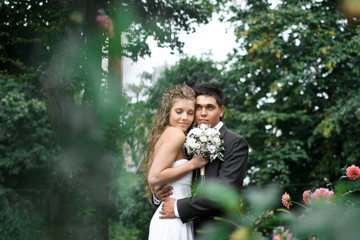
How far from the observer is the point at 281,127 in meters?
9.31

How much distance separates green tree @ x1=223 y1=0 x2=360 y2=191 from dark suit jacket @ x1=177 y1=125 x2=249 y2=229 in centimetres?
580

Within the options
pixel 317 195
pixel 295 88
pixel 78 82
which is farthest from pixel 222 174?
pixel 295 88

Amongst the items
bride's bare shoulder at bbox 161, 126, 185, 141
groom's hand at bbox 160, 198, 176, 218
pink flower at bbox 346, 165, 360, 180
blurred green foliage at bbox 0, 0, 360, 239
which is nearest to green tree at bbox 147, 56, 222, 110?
blurred green foliage at bbox 0, 0, 360, 239

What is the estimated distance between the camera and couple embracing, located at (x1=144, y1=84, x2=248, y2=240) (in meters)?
2.38

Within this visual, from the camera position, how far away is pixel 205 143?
2.27m

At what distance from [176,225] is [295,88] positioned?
22.0ft

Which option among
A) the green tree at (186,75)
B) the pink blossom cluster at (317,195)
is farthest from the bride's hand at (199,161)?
the green tree at (186,75)

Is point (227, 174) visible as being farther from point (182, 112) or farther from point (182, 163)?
point (182, 112)

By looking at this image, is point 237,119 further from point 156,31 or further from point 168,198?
point 168,198

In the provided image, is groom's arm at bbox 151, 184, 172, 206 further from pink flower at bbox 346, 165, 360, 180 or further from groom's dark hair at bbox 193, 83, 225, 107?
pink flower at bbox 346, 165, 360, 180

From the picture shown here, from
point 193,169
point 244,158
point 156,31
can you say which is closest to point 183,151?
point 193,169

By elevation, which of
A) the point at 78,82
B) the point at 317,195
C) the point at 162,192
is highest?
the point at 78,82

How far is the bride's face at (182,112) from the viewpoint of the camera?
8.43ft

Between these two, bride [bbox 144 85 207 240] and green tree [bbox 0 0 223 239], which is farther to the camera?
green tree [bbox 0 0 223 239]
